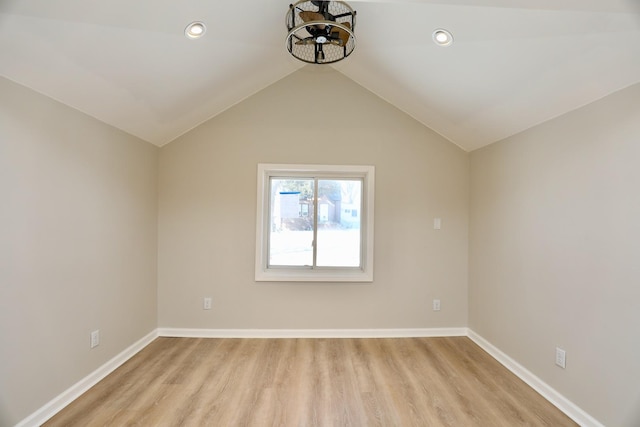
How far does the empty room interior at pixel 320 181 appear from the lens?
68.6 inches

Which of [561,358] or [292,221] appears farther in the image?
[292,221]

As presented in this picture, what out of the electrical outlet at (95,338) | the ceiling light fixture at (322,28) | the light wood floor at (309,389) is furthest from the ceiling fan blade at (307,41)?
the electrical outlet at (95,338)

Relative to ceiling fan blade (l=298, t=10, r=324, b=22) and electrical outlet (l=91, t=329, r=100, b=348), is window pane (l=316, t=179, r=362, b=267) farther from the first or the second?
electrical outlet (l=91, t=329, r=100, b=348)

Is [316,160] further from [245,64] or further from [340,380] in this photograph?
[340,380]

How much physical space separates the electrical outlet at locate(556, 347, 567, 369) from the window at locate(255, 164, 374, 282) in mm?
1826

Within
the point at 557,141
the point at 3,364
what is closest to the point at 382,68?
the point at 557,141

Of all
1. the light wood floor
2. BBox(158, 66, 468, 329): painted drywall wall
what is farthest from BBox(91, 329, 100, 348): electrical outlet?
BBox(158, 66, 468, 329): painted drywall wall

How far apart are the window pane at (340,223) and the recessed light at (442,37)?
168cm

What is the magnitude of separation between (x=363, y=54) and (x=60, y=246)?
9.69 feet

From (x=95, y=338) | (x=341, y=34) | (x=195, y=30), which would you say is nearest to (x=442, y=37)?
(x=341, y=34)

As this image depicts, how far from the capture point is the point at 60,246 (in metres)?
2.07

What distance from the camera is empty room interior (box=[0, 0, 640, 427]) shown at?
1.74 m

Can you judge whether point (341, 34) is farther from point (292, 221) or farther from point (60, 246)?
point (60, 246)

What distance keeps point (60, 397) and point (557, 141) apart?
4.12 metres
